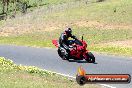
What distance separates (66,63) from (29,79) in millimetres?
7542

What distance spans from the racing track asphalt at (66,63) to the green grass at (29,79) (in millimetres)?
2516

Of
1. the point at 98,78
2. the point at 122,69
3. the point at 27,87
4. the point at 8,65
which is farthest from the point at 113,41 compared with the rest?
the point at 98,78

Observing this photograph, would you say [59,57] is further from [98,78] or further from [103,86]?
[98,78]

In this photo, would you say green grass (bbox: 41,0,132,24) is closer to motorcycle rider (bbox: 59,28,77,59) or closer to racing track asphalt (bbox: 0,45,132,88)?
racing track asphalt (bbox: 0,45,132,88)

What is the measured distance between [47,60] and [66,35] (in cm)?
195

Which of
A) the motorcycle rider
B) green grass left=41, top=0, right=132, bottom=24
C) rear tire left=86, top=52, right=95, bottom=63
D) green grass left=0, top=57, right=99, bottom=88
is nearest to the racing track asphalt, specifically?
rear tire left=86, top=52, right=95, bottom=63

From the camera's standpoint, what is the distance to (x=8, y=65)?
20688 millimetres

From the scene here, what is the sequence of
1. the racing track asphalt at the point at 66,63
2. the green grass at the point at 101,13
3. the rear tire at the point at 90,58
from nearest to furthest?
1. the racing track asphalt at the point at 66,63
2. the rear tire at the point at 90,58
3. the green grass at the point at 101,13

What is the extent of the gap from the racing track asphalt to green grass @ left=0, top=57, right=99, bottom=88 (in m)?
2.52

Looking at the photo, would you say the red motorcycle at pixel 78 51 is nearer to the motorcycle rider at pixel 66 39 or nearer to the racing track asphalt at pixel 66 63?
the motorcycle rider at pixel 66 39

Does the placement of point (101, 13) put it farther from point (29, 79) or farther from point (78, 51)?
point (29, 79)

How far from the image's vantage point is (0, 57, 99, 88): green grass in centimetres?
1594

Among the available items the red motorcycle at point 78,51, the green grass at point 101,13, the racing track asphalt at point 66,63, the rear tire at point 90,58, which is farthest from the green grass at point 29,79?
the green grass at point 101,13

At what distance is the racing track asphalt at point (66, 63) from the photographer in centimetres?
2209
